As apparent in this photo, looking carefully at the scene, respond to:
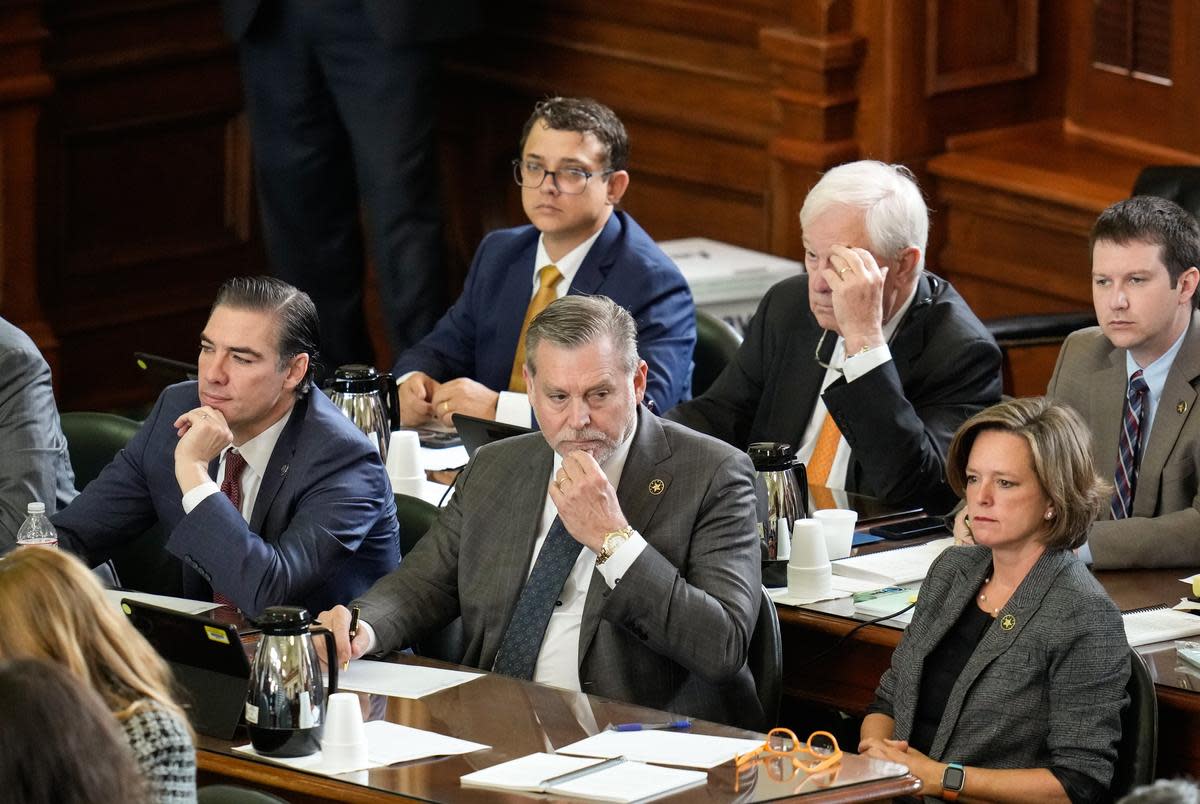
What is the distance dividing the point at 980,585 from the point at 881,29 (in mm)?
2892

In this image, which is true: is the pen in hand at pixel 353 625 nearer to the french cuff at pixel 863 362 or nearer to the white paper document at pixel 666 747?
the white paper document at pixel 666 747

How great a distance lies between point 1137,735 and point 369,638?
3.85ft

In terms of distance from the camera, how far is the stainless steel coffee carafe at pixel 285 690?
2.92m

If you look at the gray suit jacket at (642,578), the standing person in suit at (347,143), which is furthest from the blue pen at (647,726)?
the standing person in suit at (347,143)

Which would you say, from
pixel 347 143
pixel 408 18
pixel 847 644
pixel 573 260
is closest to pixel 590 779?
pixel 847 644

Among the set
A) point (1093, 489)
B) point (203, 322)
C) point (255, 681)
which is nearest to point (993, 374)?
point (1093, 489)

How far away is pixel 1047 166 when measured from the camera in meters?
5.86

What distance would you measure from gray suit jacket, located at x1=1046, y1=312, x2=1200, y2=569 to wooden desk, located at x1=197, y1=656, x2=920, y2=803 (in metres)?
1.03

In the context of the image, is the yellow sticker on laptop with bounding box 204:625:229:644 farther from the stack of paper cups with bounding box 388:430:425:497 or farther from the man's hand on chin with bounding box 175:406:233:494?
the stack of paper cups with bounding box 388:430:425:497

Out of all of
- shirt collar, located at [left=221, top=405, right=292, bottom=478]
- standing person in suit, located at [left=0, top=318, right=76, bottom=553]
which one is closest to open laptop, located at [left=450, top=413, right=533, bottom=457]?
shirt collar, located at [left=221, top=405, right=292, bottom=478]

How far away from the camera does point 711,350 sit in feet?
16.4

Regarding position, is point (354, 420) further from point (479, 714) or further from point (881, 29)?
point (881, 29)

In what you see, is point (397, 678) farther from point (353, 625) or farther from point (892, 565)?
point (892, 565)

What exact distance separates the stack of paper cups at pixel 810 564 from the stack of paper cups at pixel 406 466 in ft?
3.01
